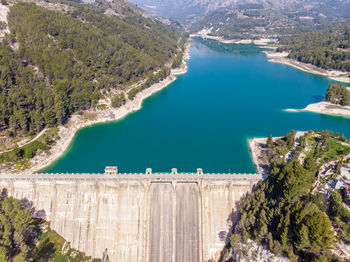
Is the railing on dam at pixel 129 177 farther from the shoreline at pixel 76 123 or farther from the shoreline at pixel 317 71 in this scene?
the shoreline at pixel 317 71

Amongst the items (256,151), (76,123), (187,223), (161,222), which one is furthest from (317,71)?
(161,222)

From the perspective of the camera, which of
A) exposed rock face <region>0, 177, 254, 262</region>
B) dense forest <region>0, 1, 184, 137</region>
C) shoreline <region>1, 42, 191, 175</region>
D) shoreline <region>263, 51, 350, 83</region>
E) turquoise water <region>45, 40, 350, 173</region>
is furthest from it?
shoreline <region>263, 51, 350, 83</region>

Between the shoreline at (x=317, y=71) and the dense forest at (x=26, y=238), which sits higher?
the shoreline at (x=317, y=71)

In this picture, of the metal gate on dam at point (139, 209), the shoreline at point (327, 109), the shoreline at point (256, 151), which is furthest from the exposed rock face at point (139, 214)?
the shoreline at point (327, 109)

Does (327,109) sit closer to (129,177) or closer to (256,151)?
(256,151)

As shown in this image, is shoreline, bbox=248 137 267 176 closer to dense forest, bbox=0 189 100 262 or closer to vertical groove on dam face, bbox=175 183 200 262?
vertical groove on dam face, bbox=175 183 200 262

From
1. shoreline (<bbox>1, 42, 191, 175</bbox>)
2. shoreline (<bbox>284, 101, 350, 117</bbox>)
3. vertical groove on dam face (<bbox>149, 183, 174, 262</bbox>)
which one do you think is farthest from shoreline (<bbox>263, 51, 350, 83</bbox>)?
vertical groove on dam face (<bbox>149, 183, 174, 262</bbox>)

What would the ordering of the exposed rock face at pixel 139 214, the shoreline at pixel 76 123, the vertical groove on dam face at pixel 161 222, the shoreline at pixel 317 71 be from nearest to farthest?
the vertical groove on dam face at pixel 161 222 < the exposed rock face at pixel 139 214 < the shoreline at pixel 76 123 < the shoreline at pixel 317 71
